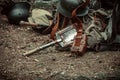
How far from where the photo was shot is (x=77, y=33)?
6.74 metres

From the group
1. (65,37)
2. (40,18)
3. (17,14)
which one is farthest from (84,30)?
(17,14)

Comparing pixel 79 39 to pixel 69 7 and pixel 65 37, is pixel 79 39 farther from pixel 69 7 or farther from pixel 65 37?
pixel 69 7

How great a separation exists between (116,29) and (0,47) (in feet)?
6.99

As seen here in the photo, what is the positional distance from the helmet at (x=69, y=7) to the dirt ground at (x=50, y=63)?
2.13 ft

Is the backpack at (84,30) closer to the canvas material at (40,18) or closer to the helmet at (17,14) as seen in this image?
the canvas material at (40,18)

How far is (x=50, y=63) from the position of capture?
6.05m

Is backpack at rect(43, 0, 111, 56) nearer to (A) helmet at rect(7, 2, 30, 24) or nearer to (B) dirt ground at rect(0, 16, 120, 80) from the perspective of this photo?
(B) dirt ground at rect(0, 16, 120, 80)

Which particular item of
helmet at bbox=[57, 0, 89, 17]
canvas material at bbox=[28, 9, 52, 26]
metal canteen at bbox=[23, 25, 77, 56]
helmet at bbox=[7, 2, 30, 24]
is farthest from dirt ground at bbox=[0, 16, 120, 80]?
helmet at bbox=[7, 2, 30, 24]

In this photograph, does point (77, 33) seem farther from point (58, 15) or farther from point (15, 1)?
point (15, 1)

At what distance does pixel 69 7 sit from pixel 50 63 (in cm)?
142

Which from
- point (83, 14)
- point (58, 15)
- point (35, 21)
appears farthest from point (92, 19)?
point (35, 21)

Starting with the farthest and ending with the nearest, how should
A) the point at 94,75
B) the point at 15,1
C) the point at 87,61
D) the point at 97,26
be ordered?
the point at 15,1 → the point at 97,26 → the point at 87,61 → the point at 94,75

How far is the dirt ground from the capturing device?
18.5 ft

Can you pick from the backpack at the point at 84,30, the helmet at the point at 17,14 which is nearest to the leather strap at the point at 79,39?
the backpack at the point at 84,30
